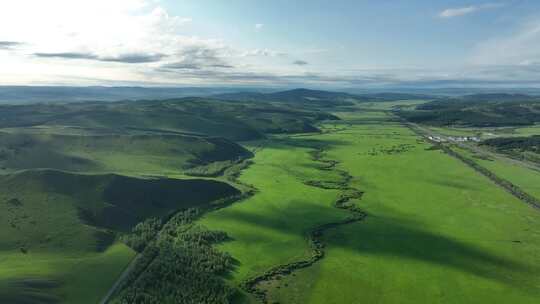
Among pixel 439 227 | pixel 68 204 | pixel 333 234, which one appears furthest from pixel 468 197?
A: pixel 68 204

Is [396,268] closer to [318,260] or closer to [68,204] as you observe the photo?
[318,260]

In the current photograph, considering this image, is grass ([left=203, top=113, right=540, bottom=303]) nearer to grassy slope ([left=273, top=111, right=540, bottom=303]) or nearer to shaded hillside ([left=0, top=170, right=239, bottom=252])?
grassy slope ([left=273, top=111, right=540, bottom=303])

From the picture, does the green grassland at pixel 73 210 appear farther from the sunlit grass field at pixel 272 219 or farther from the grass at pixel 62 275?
the sunlit grass field at pixel 272 219

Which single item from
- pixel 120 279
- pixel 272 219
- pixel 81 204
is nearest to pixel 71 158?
pixel 81 204

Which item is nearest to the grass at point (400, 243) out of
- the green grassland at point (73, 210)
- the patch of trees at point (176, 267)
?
the patch of trees at point (176, 267)

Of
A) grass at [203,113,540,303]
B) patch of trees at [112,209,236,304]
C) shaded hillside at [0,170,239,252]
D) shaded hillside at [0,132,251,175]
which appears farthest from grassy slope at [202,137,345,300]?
shaded hillside at [0,132,251,175]

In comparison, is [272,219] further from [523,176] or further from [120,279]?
[523,176]
